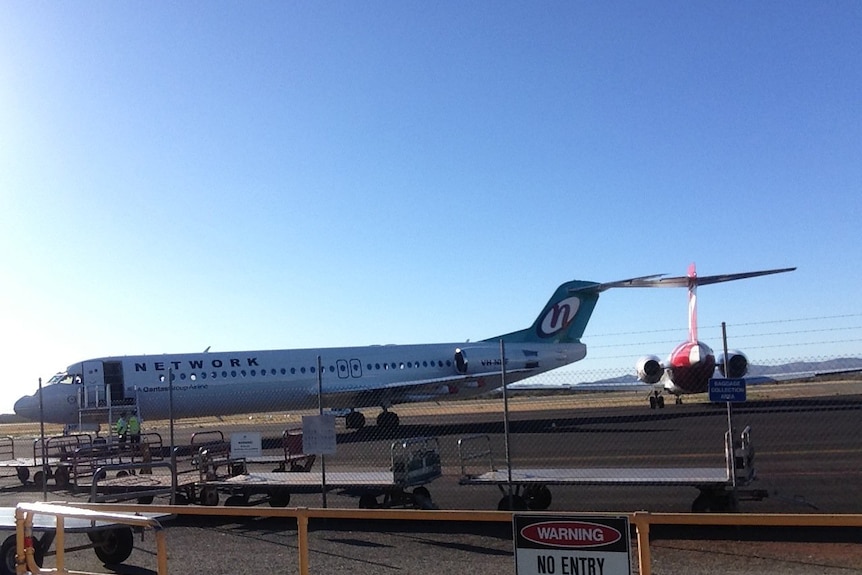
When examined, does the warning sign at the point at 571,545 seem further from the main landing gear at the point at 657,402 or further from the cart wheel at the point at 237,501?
the main landing gear at the point at 657,402

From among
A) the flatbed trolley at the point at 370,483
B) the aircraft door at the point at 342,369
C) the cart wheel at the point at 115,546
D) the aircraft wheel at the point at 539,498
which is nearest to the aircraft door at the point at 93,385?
the aircraft door at the point at 342,369

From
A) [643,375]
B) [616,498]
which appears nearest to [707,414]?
[643,375]

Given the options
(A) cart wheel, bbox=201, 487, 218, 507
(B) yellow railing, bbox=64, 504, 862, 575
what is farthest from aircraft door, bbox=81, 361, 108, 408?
(B) yellow railing, bbox=64, 504, 862, 575

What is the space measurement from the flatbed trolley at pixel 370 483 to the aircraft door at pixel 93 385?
14.1m

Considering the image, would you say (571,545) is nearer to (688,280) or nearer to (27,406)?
(688,280)

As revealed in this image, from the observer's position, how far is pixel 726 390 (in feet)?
28.8

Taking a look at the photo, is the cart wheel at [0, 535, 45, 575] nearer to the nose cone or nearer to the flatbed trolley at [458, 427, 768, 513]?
the flatbed trolley at [458, 427, 768, 513]

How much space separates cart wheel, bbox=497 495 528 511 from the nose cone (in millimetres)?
19363

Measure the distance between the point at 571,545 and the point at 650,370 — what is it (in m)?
29.7

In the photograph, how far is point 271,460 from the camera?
44.8 feet

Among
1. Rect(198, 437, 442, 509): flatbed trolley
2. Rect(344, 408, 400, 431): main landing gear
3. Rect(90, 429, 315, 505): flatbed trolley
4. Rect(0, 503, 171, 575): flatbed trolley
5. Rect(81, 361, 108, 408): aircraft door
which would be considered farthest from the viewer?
Rect(344, 408, 400, 431): main landing gear

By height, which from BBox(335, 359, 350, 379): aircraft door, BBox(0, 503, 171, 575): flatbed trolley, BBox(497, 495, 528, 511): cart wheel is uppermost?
BBox(335, 359, 350, 379): aircraft door

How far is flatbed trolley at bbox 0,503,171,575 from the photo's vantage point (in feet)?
18.6

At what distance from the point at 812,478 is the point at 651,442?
6477 millimetres
